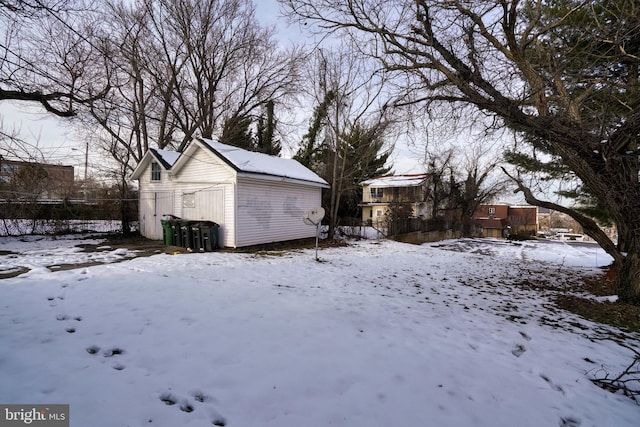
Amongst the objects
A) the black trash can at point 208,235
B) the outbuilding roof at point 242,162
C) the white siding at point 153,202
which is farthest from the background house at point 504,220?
the white siding at point 153,202

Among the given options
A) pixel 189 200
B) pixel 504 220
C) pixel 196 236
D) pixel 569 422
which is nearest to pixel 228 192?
pixel 196 236

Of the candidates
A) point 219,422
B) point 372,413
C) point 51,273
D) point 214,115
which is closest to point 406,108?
point 372,413

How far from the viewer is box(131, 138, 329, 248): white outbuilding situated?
11055 mm

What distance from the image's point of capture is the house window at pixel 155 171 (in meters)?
14.1

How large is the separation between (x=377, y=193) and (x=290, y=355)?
30.3 m

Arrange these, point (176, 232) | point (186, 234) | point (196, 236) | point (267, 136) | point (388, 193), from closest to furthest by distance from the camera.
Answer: point (196, 236) < point (186, 234) < point (176, 232) < point (267, 136) < point (388, 193)

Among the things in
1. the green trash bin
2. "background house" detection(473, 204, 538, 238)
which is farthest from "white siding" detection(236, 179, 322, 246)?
"background house" detection(473, 204, 538, 238)

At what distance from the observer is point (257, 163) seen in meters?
12.5

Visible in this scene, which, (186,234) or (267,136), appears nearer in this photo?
(186,234)

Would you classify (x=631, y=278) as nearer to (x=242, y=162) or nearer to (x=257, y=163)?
(x=242, y=162)

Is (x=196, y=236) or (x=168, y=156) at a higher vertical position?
(x=168, y=156)

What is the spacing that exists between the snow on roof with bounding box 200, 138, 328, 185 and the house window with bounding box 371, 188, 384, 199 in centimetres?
1791

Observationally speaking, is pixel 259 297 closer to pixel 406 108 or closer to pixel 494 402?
pixel 494 402

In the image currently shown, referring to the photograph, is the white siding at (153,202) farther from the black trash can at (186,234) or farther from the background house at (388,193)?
the background house at (388,193)
